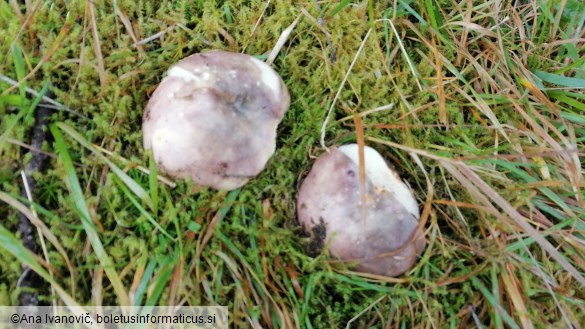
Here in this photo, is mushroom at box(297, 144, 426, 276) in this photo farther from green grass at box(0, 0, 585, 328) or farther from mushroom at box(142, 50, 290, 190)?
mushroom at box(142, 50, 290, 190)

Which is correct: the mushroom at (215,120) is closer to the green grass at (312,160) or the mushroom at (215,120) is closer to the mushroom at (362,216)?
the green grass at (312,160)

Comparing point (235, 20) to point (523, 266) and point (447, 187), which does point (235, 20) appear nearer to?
point (447, 187)

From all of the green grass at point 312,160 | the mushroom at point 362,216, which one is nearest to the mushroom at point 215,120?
the green grass at point 312,160

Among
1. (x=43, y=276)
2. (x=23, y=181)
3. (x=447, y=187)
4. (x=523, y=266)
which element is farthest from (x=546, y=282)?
(x=23, y=181)

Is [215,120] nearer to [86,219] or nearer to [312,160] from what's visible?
[312,160]

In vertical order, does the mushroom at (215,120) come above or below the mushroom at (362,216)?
above

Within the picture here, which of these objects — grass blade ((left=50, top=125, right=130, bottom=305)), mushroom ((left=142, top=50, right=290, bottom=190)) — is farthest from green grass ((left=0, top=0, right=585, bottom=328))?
mushroom ((left=142, top=50, right=290, bottom=190))
